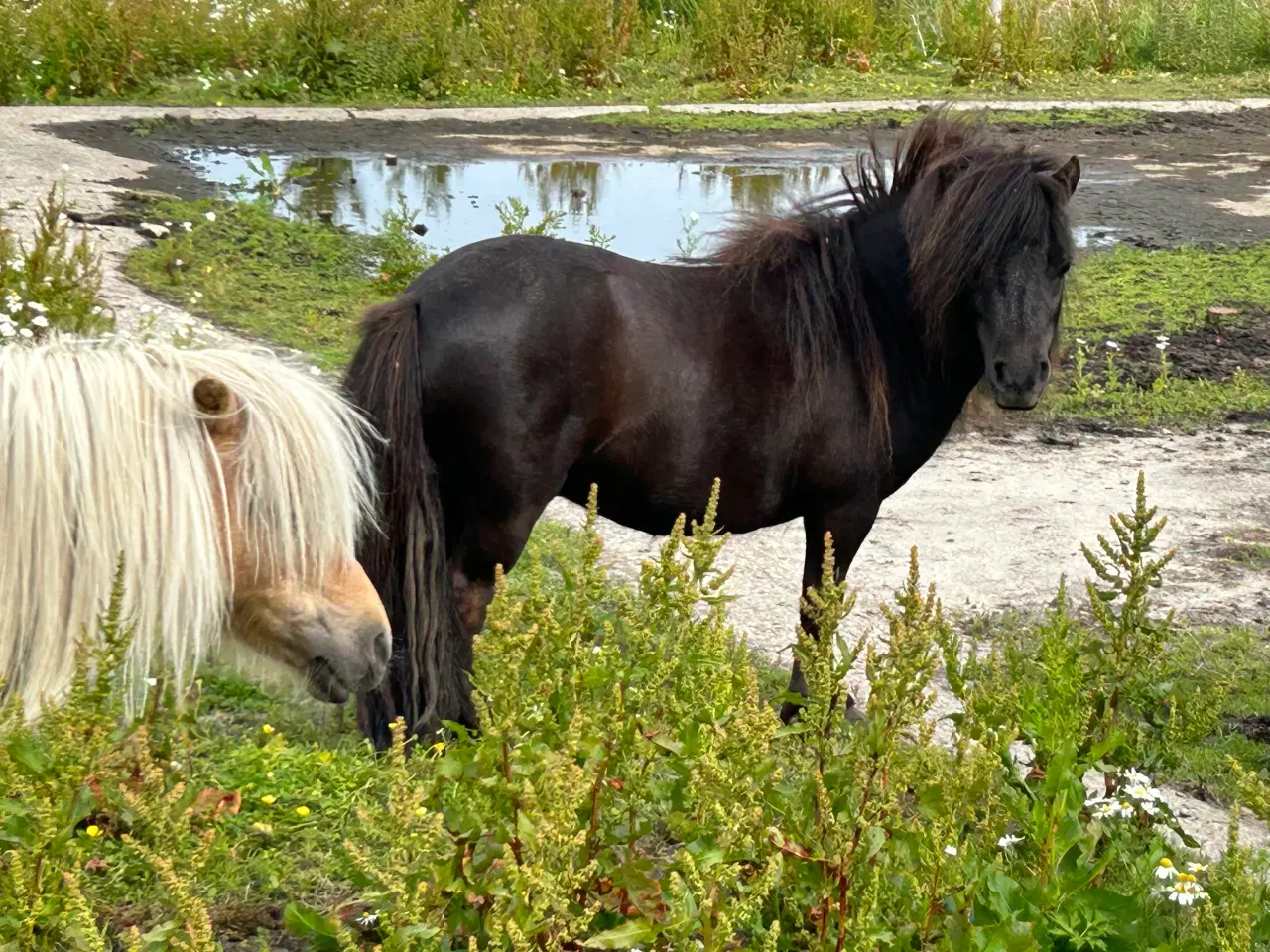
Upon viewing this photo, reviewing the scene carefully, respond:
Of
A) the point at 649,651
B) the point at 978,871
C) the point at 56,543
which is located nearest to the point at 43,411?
the point at 56,543

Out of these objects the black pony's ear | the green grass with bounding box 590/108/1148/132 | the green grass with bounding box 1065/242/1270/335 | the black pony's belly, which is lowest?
the green grass with bounding box 1065/242/1270/335

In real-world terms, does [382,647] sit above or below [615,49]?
below

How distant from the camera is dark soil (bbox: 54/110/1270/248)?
37.6ft

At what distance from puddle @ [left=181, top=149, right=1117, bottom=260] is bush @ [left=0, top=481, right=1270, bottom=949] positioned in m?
7.05

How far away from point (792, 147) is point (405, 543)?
1096cm

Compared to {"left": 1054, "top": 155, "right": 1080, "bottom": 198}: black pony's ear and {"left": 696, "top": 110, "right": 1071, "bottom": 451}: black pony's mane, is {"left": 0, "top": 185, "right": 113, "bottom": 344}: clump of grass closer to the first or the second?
{"left": 696, "top": 110, "right": 1071, "bottom": 451}: black pony's mane

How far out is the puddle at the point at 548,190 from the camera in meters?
10.3

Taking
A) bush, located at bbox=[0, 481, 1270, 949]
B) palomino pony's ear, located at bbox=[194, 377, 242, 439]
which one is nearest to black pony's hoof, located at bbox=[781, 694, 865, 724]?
bush, located at bbox=[0, 481, 1270, 949]

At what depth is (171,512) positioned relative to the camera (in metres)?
2.27

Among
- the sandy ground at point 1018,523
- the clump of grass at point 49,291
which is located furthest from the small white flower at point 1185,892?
the clump of grass at point 49,291

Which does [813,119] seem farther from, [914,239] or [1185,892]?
[1185,892]

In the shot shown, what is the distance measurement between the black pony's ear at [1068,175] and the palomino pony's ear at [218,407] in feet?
8.69

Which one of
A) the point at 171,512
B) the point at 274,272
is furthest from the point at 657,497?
the point at 274,272

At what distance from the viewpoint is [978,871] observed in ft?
8.20
